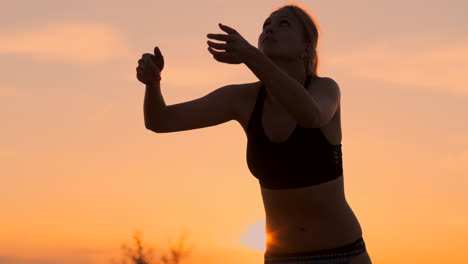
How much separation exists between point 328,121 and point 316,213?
751 millimetres

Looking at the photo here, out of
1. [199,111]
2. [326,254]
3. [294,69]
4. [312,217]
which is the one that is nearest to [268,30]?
[294,69]

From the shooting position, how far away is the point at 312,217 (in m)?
6.45

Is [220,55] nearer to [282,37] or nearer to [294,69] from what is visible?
[282,37]

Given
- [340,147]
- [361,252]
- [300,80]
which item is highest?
[300,80]

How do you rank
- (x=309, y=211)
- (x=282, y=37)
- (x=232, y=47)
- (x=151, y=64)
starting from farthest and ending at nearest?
(x=282, y=37) → (x=309, y=211) → (x=151, y=64) → (x=232, y=47)

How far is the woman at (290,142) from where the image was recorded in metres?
6.31

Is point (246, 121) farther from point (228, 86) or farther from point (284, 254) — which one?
point (284, 254)

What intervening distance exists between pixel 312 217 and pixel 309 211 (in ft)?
0.17

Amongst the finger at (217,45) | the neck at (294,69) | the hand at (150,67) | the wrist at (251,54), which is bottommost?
the wrist at (251,54)

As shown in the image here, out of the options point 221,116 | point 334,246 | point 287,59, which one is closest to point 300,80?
point 287,59

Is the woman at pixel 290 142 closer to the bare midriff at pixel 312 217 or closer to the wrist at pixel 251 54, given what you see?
the bare midriff at pixel 312 217

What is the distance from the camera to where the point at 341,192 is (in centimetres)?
649

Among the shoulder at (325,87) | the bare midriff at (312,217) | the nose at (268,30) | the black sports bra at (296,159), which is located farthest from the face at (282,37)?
the bare midriff at (312,217)

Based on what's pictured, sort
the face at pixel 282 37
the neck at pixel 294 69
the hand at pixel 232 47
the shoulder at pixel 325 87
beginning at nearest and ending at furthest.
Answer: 1. the hand at pixel 232 47
2. the shoulder at pixel 325 87
3. the face at pixel 282 37
4. the neck at pixel 294 69
